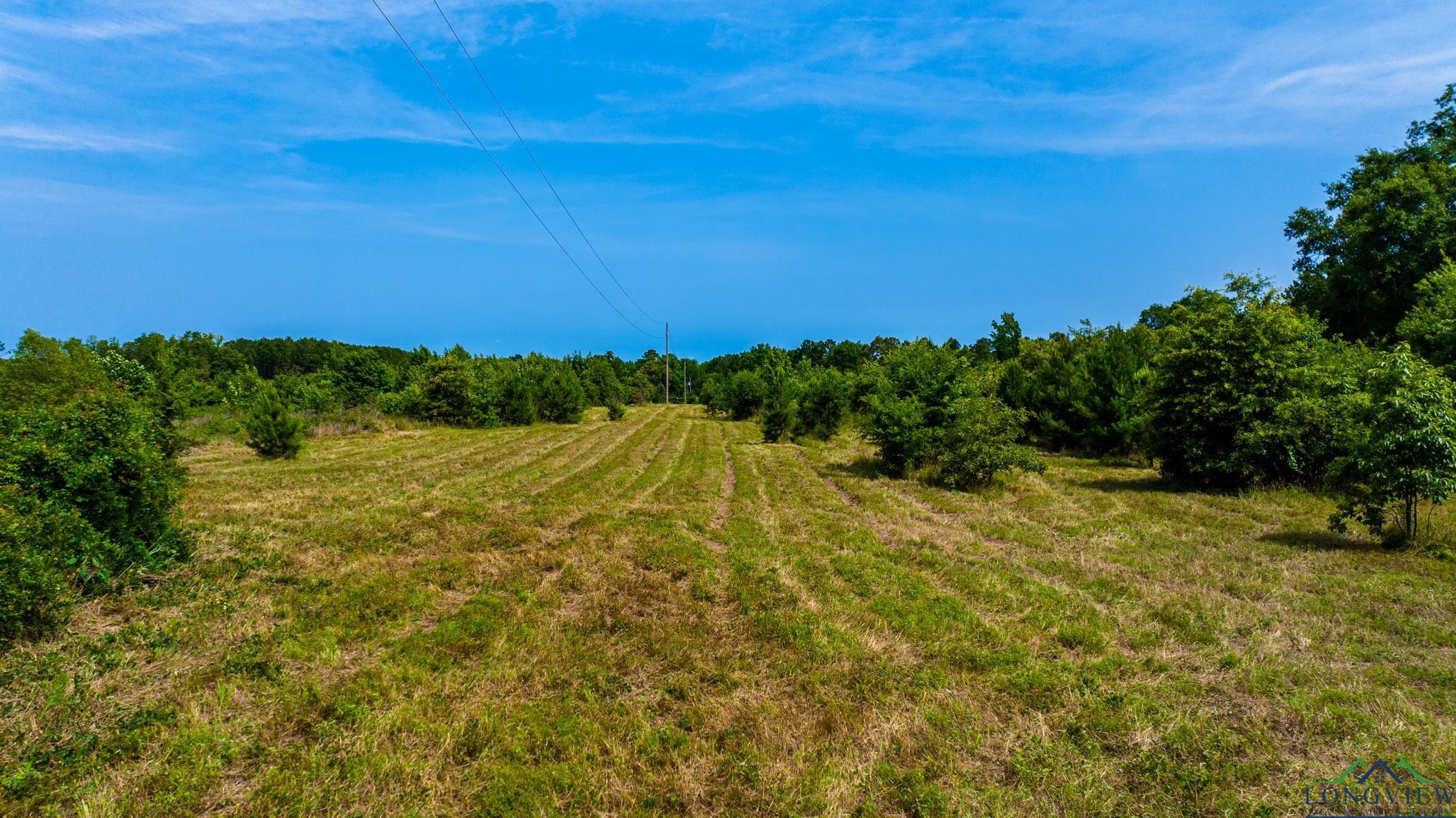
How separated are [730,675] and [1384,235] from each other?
42.1 m

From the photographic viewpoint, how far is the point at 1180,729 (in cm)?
461

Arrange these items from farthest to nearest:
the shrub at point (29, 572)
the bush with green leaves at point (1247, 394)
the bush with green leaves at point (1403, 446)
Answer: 1. the bush with green leaves at point (1247, 394)
2. the bush with green leaves at point (1403, 446)
3. the shrub at point (29, 572)

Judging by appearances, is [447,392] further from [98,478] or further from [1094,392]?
[1094,392]

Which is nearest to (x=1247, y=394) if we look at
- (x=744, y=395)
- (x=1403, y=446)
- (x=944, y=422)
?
(x=1403, y=446)

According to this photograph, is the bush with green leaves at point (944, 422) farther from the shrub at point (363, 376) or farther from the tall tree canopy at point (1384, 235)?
the shrub at point (363, 376)

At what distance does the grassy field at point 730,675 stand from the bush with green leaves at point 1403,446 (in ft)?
2.84

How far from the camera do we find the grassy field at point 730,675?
4.01m

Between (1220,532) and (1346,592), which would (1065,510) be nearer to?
(1220,532)

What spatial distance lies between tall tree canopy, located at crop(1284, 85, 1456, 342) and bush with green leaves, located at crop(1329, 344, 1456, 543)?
21.3 meters

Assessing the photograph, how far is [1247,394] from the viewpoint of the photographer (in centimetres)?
1549

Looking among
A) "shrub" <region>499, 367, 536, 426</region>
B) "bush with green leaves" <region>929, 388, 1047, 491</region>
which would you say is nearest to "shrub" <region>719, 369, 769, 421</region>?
"shrub" <region>499, 367, 536, 426</region>

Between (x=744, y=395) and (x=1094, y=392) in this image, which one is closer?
(x=1094, y=392)

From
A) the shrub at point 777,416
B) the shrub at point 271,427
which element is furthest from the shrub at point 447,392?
the shrub at point 777,416

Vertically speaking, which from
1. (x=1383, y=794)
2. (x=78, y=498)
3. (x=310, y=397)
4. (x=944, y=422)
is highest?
(x=310, y=397)
